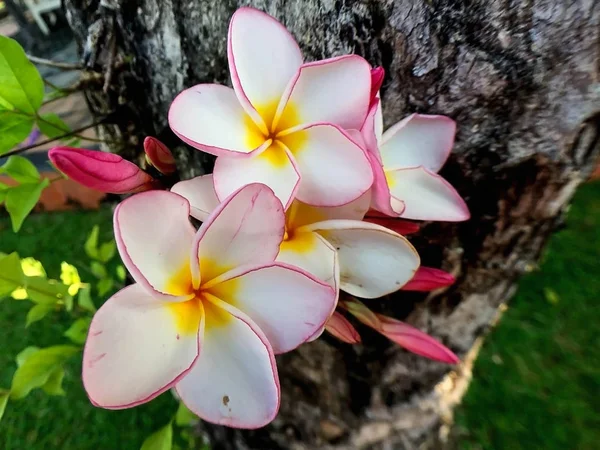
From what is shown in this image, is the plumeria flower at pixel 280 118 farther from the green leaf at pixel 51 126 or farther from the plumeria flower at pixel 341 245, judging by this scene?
the green leaf at pixel 51 126

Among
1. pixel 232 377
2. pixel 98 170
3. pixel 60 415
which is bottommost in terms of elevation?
pixel 60 415

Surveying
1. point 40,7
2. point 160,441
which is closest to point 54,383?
point 160,441

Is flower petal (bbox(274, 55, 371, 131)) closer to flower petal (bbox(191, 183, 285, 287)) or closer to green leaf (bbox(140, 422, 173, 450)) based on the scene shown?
flower petal (bbox(191, 183, 285, 287))

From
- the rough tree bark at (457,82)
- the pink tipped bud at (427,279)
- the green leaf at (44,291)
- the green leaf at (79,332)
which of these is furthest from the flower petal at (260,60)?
the green leaf at (79,332)

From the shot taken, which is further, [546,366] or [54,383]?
[546,366]

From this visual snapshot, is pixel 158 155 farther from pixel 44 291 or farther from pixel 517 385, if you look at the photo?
pixel 517 385

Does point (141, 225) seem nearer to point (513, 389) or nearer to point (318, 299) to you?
point (318, 299)

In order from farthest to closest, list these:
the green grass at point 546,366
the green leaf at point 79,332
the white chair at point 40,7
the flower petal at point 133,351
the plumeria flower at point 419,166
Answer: the white chair at point 40,7
the green grass at point 546,366
the green leaf at point 79,332
the plumeria flower at point 419,166
the flower petal at point 133,351
